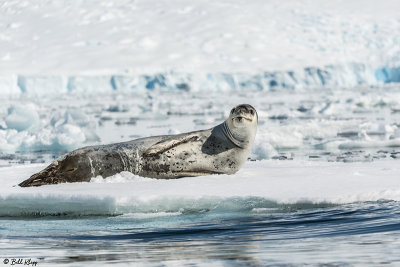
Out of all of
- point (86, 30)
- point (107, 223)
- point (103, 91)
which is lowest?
point (107, 223)

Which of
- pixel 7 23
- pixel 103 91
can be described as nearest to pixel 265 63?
pixel 103 91

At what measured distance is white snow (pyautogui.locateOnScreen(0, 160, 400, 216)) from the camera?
4.51 metres

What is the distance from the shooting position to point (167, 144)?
545 centimetres

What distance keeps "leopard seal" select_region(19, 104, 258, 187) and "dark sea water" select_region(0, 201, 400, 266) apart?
782 millimetres

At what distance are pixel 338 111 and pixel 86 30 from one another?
90.8 feet

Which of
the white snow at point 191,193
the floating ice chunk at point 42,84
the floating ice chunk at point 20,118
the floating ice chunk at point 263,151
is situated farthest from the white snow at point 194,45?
the white snow at point 191,193

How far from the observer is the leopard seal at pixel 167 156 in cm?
531

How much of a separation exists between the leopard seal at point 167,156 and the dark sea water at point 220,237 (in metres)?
0.78

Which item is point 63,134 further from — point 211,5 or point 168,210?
point 211,5

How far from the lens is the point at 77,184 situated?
201 inches

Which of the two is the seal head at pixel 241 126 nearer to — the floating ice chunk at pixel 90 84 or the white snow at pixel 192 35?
the floating ice chunk at pixel 90 84

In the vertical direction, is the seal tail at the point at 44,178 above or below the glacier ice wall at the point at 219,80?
below

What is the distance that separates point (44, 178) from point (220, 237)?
1863 millimetres

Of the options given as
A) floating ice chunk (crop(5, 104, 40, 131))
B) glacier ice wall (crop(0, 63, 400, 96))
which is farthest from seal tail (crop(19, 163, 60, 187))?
glacier ice wall (crop(0, 63, 400, 96))
